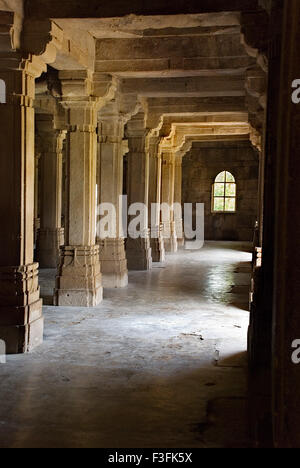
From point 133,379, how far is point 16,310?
1.71 meters

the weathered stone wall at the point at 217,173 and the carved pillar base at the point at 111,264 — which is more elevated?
the weathered stone wall at the point at 217,173

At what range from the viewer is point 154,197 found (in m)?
15.5

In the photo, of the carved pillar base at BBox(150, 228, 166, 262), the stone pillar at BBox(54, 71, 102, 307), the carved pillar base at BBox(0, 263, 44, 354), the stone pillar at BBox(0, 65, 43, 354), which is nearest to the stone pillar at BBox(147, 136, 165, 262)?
the carved pillar base at BBox(150, 228, 166, 262)

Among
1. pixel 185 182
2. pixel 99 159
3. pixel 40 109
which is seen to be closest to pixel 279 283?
pixel 99 159

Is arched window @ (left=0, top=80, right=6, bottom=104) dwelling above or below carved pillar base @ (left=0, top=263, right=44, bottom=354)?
above

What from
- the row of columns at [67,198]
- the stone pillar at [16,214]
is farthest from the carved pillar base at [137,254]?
the stone pillar at [16,214]

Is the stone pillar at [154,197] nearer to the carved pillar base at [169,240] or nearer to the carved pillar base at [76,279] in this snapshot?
the carved pillar base at [169,240]

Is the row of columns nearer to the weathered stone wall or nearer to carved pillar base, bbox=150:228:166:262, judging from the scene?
carved pillar base, bbox=150:228:166:262

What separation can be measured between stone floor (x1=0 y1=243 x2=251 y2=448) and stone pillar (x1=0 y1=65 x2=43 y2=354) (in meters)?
0.38

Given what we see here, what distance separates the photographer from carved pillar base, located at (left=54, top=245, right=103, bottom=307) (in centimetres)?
895

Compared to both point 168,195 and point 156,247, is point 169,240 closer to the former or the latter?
point 168,195

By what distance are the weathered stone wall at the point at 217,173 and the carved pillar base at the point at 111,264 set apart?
14.9 meters

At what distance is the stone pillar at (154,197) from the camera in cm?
1545

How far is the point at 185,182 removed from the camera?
26172 millimetres
